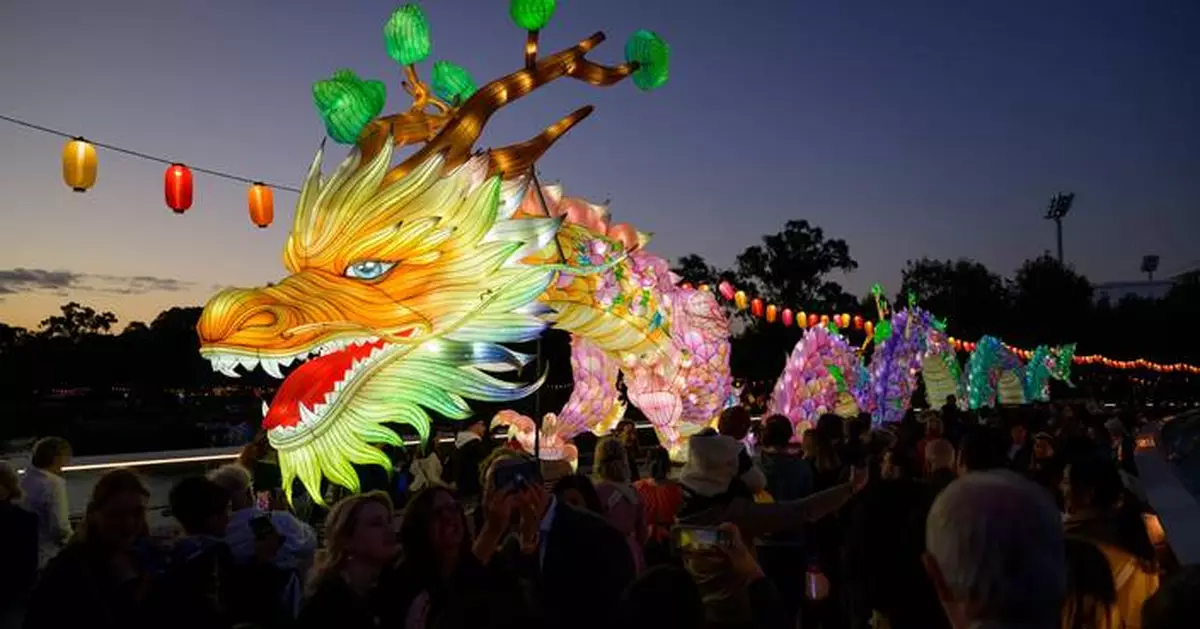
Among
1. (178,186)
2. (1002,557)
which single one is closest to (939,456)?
(1002,557)

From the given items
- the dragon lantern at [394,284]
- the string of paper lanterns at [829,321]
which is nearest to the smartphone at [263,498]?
the dragon lantern at [394,284]

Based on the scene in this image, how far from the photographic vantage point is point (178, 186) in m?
9.20

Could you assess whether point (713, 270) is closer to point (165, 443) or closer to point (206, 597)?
point (165, 443)

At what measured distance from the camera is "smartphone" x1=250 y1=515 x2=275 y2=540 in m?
3.32

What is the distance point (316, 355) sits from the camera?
6.97 metres

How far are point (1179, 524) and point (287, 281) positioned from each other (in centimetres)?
571

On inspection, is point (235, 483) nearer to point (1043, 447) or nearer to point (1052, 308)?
point (1043, 447)

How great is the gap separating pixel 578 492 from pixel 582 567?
0.84 meters

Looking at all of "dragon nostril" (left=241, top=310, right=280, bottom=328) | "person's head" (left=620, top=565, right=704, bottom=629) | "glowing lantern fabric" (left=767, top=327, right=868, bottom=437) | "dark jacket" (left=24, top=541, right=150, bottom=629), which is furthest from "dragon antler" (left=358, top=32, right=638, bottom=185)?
"glowing lantern fabric" (left=767, top=327, right=868, bottom=437)

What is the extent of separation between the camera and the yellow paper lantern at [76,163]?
851 cm

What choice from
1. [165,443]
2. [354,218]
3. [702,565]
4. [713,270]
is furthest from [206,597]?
[713,270]

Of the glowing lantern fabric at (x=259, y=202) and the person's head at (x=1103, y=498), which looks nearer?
the person's head at (x=1103, y=498)

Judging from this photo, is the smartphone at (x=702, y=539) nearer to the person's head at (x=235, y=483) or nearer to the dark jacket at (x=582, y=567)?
the dark jacket at (x=582, y=567)

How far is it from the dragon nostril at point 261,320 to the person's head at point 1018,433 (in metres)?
6.27
